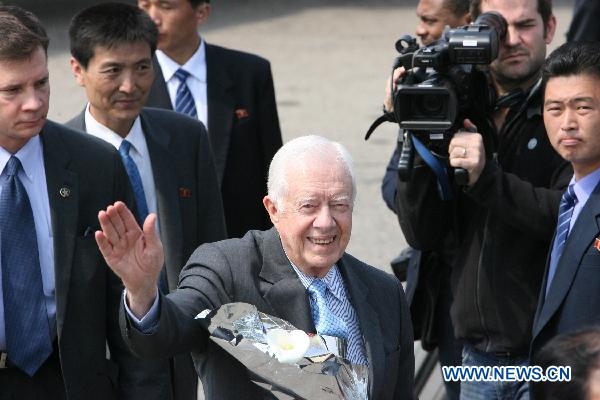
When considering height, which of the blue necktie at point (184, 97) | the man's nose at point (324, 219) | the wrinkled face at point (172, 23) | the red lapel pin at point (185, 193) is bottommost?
the red lapel pin at point (185, 193)

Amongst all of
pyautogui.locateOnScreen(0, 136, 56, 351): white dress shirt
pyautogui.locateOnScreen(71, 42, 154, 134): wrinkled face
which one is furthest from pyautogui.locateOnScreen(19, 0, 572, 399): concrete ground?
pyautogui.locateOnScreen(0, 136, 56, 351): white dress shirt

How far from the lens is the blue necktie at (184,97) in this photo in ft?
20.8

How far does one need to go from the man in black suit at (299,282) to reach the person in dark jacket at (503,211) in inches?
40.3

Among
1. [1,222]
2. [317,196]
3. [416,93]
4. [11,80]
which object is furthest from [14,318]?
[416,93]

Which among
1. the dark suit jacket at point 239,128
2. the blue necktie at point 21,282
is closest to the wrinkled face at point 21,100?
the blue necktie at point 21,282

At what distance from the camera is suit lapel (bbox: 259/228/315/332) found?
3.83 meters

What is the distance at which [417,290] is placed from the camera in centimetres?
575

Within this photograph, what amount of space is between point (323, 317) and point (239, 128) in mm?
2574

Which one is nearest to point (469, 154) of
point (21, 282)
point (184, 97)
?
point (21, 282)

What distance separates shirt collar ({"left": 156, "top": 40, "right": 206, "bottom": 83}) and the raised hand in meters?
2.83

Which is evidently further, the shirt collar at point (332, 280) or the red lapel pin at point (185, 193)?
the red lapel pin at point (185, 193)

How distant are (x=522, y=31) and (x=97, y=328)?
207cm

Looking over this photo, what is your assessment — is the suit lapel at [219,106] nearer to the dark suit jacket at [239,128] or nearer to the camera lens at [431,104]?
the dark suit jacket at [239,128]

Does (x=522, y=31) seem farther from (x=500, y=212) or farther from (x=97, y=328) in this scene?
(x=97, y=328)
